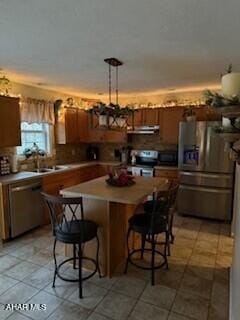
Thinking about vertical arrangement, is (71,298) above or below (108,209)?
below

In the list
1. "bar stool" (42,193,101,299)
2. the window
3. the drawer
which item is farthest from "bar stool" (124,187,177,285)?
the window

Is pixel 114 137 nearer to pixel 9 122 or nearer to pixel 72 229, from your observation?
pixel 9 122

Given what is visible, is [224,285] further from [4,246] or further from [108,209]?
[4,246]

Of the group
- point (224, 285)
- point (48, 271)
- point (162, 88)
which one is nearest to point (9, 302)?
point (48, 271)

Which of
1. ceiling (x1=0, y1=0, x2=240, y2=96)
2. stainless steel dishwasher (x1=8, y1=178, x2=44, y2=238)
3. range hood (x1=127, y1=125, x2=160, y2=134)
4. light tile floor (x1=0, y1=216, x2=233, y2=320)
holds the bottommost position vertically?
light tile floor (x1=0, y1=216, x2=233, y2=320)

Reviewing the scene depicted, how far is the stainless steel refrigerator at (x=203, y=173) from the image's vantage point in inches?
161

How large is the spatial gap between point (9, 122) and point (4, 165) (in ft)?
2.33

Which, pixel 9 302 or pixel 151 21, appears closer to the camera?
pixel 151 21

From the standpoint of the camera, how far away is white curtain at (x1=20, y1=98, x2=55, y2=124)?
13.8ft

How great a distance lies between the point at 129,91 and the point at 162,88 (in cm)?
75

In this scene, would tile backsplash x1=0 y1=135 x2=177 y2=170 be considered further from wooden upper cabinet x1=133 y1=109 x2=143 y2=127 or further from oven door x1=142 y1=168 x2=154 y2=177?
oven door x1=142 y1=168 x2=154 y2=177

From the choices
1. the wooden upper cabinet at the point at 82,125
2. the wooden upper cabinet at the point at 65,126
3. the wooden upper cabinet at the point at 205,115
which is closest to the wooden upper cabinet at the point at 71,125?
the wooden upper cabinet at the point at 65,126

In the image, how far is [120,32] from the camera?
213 cm

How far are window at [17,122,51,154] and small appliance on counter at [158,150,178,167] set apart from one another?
2426 mm
